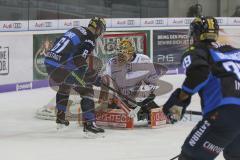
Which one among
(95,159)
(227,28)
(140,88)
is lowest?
(95,159)

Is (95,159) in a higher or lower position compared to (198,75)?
lower

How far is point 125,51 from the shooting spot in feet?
21.8

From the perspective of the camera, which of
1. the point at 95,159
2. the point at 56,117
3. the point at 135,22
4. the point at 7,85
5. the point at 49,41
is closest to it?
the point at 95,159

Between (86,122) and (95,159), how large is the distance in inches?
42.5

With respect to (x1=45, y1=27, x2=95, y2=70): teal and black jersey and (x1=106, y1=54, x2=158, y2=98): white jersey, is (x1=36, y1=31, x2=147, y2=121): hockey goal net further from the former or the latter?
(x1=45, y1=27, x2=95, y2=70): teal and black jersey

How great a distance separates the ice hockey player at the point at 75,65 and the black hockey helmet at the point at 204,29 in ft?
9.01

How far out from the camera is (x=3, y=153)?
5285 mm

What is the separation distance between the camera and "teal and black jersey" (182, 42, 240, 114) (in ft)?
10.6

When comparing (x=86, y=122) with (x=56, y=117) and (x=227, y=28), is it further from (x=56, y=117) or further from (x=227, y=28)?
(x=227, y=28)

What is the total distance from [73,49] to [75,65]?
0.16m

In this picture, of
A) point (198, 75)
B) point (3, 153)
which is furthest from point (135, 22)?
point (198, 75)

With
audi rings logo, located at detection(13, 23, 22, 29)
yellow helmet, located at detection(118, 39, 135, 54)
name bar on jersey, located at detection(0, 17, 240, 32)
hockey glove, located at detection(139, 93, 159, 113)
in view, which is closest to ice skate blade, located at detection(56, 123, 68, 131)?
hockey glove, located at detection(139, 93, 159, 113)

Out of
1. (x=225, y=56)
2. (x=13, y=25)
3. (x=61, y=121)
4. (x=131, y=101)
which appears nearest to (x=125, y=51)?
(x=131, y=101)

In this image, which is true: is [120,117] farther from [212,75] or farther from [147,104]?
[212,75]
